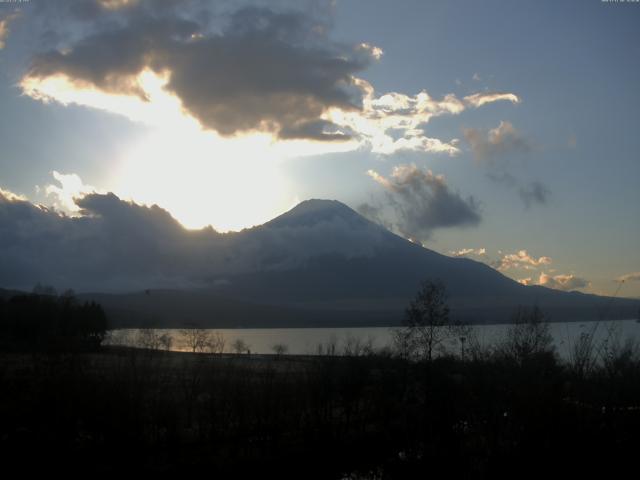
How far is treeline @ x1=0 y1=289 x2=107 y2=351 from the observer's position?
211ft

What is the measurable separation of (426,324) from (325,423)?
676 inches

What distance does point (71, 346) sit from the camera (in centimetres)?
2850

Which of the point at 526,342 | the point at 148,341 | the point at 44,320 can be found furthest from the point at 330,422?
the point at 44,320

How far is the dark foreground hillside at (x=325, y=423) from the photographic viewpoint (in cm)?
1847

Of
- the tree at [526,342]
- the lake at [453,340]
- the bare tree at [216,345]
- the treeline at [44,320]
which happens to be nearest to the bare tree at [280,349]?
the lake at [453,340]

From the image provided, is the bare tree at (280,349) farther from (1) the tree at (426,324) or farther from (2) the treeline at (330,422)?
(2) the treeline at (330,422)

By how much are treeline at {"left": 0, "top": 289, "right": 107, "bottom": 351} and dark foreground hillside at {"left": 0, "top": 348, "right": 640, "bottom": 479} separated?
38812 millimetres

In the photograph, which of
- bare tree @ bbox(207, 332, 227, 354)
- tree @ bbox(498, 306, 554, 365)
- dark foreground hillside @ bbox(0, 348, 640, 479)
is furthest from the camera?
bare tree @ bbox(207, 332, 227, 354)

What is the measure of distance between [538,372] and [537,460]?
6.30m

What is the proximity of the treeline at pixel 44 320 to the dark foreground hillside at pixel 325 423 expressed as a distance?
38.8m

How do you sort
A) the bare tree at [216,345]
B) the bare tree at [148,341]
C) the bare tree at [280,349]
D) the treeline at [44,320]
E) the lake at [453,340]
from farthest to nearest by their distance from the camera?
the bare tree at [280,349] < the bare tree at [216,345] < the treeline at [44,320] < the bare tree at [148,341] < the lake at [453,340]

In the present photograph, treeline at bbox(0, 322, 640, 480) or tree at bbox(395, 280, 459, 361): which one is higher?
tree at bbox(395, 280, 459, 361)

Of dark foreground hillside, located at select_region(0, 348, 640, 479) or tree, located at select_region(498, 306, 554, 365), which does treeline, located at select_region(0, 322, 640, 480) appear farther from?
tree, located at select_region(498, 306, 554, 365)

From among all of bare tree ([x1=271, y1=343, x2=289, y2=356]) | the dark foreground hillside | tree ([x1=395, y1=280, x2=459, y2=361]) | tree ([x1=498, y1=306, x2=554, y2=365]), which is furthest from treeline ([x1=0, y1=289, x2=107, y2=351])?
tree ([x1=498, y1=306, x2=554, y2=365])
